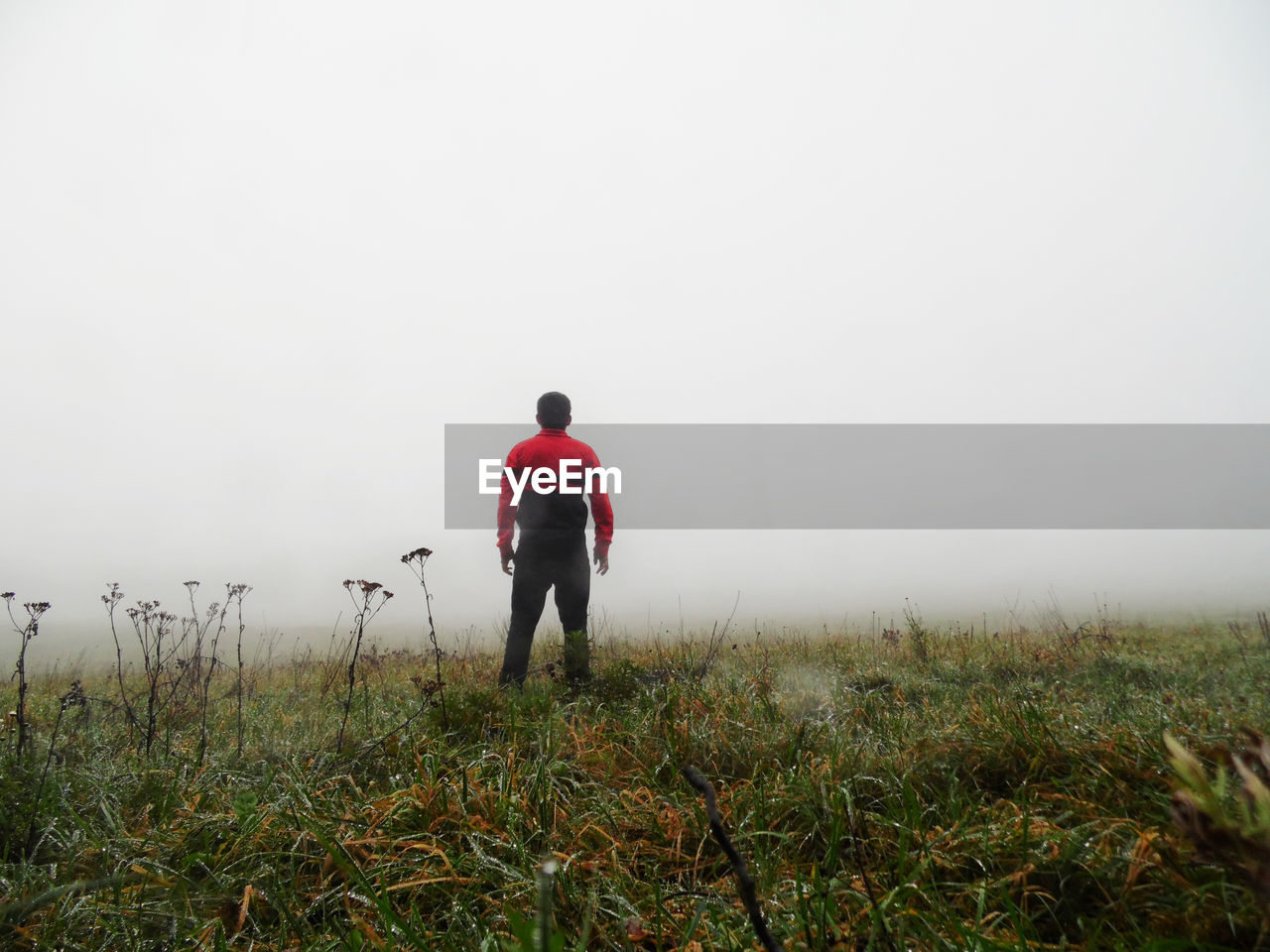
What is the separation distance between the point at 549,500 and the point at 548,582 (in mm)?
909

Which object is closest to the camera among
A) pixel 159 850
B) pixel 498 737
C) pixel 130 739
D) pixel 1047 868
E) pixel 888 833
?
pixel 1047 868

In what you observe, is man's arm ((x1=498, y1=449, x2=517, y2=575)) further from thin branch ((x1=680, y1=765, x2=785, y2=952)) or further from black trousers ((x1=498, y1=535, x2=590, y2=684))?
thin branch ((x1=680, y1=765, x2=785, y2=952))

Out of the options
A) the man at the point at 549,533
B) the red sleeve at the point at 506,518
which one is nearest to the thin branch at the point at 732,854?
the man at the point at 549,533

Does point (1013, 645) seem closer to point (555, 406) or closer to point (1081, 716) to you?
point (1081, 716)

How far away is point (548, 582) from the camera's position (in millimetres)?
6312

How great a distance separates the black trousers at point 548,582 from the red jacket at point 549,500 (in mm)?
203

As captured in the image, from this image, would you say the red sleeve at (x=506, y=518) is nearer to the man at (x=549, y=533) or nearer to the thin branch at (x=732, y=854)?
the man at (x=549, y=533)

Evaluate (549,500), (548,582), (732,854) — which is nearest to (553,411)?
(549,500)

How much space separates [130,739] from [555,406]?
4586 millimetres

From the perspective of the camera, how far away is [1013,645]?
6441 mm

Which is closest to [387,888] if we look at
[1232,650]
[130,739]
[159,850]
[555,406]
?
[159,850]

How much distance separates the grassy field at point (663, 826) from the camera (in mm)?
1688

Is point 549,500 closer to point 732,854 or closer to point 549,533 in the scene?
point 549,533

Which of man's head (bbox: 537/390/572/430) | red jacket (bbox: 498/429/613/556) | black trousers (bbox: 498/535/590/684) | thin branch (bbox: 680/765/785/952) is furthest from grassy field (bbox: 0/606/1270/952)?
man's head (bbox: 537/390/572/430)
